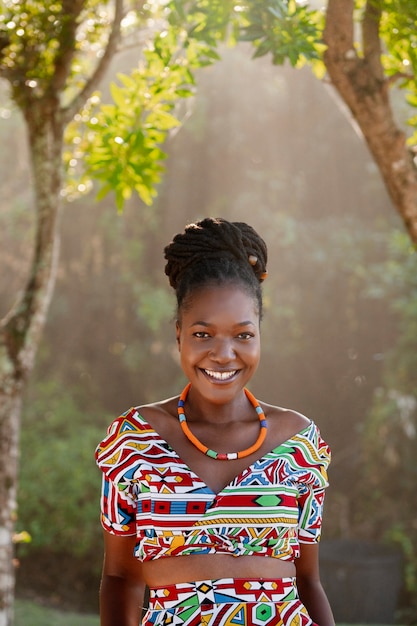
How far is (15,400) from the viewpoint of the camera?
13.2 feet

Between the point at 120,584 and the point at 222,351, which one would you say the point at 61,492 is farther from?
the point at 222,351

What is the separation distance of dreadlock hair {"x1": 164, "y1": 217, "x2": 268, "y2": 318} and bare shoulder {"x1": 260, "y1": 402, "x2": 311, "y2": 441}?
0.26m

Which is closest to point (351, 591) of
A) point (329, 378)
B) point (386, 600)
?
point (386, 600)

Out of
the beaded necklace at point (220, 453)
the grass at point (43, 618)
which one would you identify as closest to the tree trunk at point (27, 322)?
the beaded necklace at point (220, 453)

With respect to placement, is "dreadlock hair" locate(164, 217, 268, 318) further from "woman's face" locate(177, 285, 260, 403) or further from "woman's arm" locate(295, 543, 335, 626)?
"woman's arm" locate(295, 543, 335, 626)

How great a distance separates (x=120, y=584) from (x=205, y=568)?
30cm

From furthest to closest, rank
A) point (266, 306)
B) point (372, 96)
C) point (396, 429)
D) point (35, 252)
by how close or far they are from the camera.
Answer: point (266, 306)
point (396, 429)
point (35, 252)
point (372, 96)

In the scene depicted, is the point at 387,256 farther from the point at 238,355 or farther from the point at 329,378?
the point at 238,355

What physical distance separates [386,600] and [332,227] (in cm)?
382

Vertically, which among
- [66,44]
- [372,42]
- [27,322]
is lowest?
[27,322]

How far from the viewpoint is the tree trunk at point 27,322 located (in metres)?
3.95

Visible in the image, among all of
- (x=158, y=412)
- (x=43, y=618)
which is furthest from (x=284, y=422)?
(x=43, y=618)

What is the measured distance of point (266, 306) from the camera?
8.93 metres

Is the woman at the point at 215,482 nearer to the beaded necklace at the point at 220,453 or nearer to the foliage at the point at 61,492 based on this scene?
the beaded necklace at the point at 220,453
